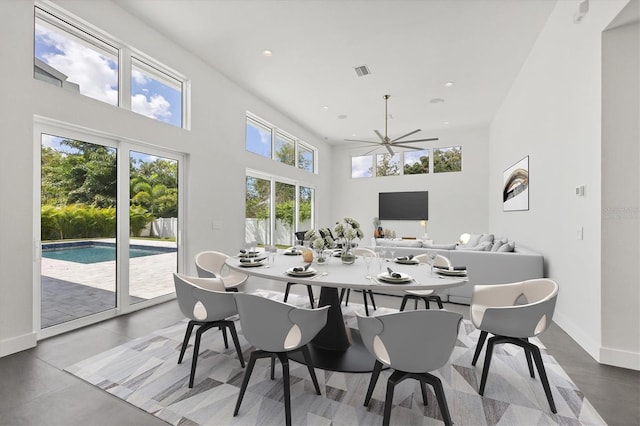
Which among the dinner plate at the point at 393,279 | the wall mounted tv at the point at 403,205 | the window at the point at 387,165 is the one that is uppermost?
the window at the point at 387,165

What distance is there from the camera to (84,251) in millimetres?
3156

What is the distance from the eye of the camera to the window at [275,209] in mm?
5754

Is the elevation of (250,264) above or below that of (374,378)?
above

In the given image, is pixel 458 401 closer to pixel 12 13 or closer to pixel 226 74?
pixel 12 13

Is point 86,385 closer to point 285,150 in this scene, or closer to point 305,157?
point 285,150

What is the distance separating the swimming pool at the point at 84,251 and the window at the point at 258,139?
2.91 m

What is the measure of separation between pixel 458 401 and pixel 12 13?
4.60 metres

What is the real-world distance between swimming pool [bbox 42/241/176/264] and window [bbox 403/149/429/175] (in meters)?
7.15

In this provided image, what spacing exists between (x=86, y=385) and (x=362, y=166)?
27.2 feet

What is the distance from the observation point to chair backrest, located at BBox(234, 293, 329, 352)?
1.62 metres

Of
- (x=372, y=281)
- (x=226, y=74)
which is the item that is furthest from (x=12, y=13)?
(x=372, y=281)

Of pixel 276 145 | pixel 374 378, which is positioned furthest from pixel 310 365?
pixel 276 145

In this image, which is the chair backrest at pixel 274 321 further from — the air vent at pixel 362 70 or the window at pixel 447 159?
the window at pixel 447 159

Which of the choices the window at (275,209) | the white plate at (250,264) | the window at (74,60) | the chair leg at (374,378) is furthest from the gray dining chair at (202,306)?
the window at (275,209)
